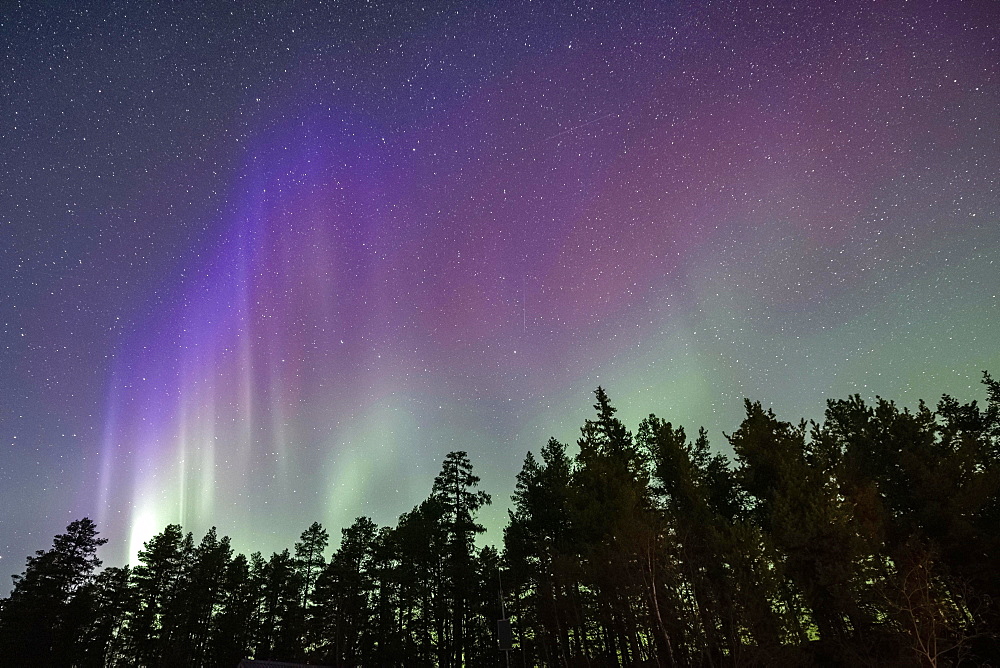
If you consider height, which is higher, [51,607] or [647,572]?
[51,607]

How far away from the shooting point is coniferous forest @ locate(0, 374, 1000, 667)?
22.5 m

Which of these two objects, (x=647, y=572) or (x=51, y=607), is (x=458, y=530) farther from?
(x=51, y=607)

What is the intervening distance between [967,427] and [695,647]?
26.7 metres

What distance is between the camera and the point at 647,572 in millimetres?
23453

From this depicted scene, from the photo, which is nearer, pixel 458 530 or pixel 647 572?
pixel 647 572

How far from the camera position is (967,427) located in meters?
33.0

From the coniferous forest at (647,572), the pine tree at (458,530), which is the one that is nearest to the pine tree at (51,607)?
the coniferous forest at (647,572)

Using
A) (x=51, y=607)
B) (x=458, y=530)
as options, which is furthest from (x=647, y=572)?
(x=51, y=607)

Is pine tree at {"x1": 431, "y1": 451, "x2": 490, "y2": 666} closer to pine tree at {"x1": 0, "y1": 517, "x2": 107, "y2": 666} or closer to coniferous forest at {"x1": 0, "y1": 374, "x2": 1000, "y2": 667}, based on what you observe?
coniferous forest at {"x1": 0, "y1": 374, "x2": 1000, "y2": 667}

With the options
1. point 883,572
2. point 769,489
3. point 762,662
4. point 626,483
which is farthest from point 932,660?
point 626,483

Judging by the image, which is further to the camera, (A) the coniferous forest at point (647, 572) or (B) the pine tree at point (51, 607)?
(B) the pine tree at point (51, 607)

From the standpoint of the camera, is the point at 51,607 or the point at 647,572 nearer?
the point at 647,572

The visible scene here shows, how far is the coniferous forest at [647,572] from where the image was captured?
22.5 m

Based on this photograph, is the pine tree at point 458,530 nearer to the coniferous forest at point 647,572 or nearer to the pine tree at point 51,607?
the coniferous forest at point 647,572
